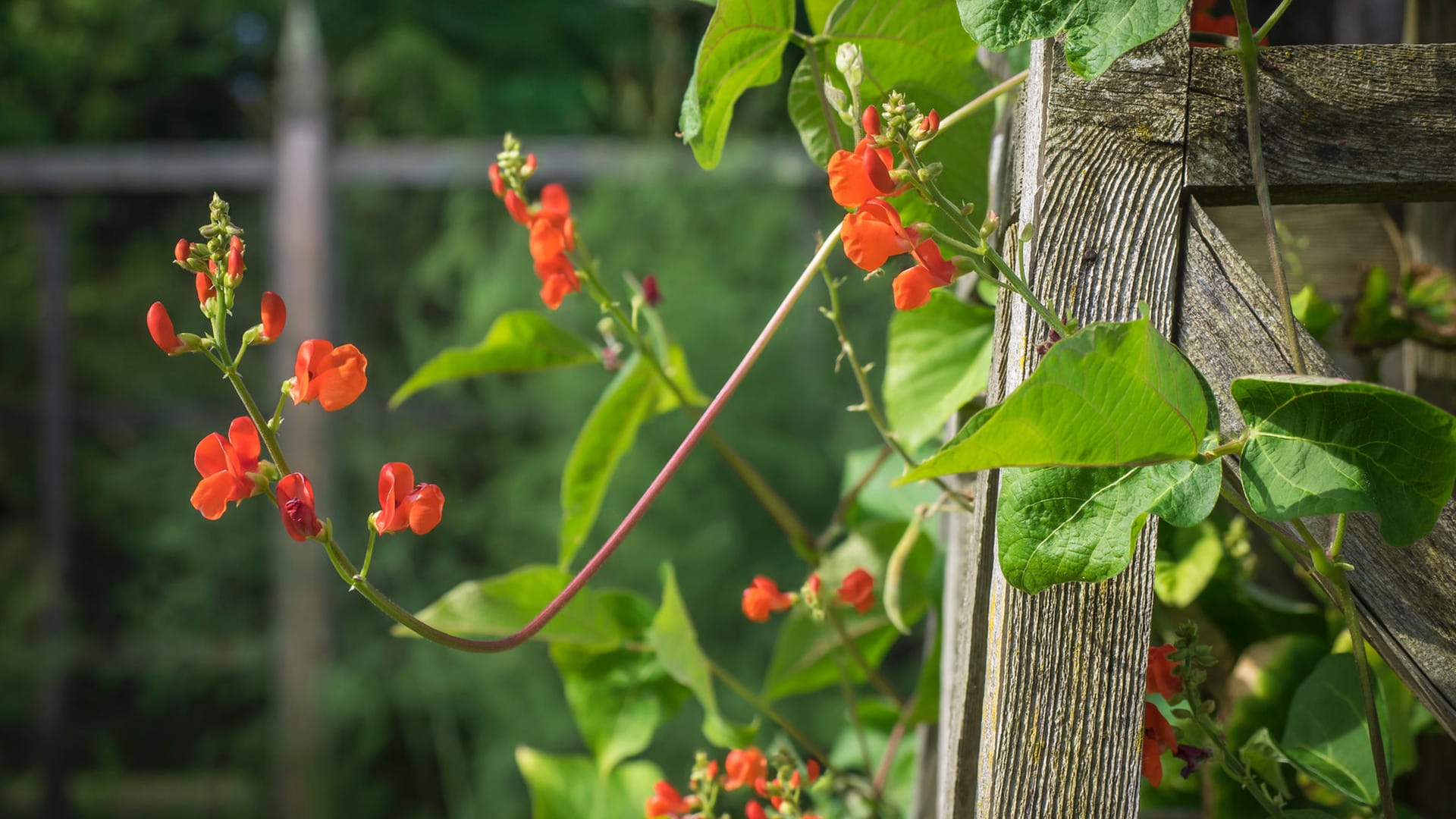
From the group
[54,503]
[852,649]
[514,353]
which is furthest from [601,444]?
[54,503]

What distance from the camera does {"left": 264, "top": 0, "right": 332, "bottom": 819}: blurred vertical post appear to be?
2.09 m

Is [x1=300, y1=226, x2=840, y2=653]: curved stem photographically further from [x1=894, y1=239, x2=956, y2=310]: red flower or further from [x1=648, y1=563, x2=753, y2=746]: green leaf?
[x1=648, y1=563, x2=753, y2=746]: green leaf

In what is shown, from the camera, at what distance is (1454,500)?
0.30 m

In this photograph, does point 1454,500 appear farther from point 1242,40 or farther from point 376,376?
point 376,376

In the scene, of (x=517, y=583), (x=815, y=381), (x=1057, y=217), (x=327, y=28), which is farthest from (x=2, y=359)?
(x=1057, y=217)

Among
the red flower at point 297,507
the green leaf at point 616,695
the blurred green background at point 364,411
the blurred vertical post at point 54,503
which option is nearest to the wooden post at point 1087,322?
the red flower at point 297,507

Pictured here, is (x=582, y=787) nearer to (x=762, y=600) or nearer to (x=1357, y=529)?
(x=762, y=600)

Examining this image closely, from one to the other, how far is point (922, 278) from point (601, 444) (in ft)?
0.93

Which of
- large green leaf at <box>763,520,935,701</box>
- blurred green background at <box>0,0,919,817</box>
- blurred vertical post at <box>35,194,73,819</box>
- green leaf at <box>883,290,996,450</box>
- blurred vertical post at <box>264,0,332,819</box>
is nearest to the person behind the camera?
green leaf at <box>883,290,996,450</box>

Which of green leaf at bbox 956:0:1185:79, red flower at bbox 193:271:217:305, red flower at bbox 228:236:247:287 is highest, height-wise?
green leaf at bbox 956:0:1185:79

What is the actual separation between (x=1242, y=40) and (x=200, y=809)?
267 centimetres

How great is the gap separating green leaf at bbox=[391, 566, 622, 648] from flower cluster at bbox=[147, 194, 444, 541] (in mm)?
183

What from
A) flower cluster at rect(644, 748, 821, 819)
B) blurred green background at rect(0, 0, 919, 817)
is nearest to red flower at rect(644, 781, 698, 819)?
flower cluster at rect(644, 748, 821, 819)

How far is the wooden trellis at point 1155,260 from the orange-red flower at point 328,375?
20 cm
